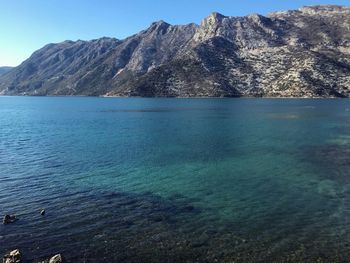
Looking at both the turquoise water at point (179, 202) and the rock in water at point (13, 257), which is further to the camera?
the turquoise water at point (179, 202)

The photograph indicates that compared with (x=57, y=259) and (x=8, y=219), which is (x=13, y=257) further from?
(x=8, y=219)

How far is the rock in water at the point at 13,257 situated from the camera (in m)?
30.7

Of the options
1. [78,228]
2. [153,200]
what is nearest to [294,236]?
[153,200]

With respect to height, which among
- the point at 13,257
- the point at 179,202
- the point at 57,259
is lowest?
the point at 179,202

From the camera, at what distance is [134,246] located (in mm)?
34594

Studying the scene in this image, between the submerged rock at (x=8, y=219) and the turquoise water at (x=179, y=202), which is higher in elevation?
the submerged rock at (x=8, y=219)

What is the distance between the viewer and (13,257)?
102 feet

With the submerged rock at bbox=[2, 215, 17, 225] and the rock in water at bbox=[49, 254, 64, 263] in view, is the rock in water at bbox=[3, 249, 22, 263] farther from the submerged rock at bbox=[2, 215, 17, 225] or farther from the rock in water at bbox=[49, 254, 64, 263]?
the submerged rock at bbox=[2, 215, 17, 225]

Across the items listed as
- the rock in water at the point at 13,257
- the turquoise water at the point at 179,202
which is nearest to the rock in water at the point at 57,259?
the turquoise water at the point at 179,202

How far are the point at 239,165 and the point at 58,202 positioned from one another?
36.2m

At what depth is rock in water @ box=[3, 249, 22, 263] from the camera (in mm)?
30670

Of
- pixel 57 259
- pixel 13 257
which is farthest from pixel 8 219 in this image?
pixel 57 259

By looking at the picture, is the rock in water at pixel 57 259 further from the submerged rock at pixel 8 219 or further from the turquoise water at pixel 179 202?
the submerged rock at pixel 8 219

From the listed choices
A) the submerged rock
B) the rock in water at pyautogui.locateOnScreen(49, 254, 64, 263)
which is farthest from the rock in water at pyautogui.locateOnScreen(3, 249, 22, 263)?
the submerged rock
